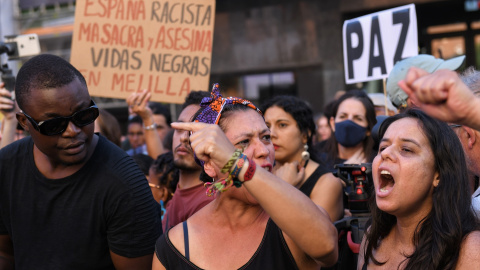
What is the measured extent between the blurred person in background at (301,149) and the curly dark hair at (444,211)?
1340 millimetres

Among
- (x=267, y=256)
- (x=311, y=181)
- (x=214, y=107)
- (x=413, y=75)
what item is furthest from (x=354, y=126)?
(x=413, y=75)

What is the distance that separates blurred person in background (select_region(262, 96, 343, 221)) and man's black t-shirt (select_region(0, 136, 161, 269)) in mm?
1464

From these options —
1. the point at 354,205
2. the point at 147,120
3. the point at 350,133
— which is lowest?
the point at 354,205

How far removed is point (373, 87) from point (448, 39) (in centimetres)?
143

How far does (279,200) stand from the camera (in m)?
2.12

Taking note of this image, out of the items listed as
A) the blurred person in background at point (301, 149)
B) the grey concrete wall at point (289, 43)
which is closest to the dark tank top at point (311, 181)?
the blurred person in background at point (301, 149)

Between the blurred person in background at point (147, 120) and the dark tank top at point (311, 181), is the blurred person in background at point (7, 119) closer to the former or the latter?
the blurred person in background at point (147, 120)

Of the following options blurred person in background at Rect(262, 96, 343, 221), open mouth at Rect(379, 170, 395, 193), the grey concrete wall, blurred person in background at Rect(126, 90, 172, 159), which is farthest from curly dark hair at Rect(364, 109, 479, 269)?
the grey concrete wall

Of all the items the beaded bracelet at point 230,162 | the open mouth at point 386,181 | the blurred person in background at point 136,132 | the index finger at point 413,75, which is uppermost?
the index finger at point 413,75

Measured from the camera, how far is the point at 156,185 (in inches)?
188

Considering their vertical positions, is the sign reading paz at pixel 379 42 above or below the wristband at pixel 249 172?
above

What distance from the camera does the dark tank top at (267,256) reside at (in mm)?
2422

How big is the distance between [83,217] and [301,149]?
2.12 meters

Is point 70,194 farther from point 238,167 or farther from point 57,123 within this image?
point 238,167
